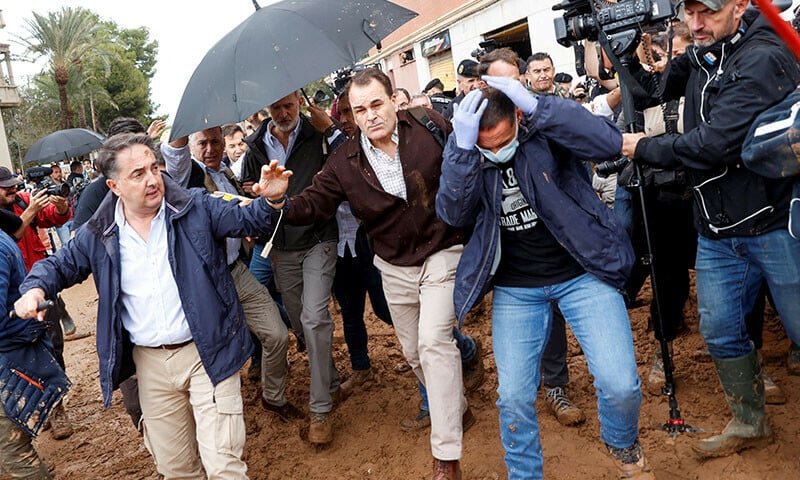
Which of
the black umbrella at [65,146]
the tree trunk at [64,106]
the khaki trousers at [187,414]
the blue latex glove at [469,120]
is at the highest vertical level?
the tree trunk at [64,106]

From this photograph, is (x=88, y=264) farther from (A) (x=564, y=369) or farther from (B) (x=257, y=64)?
(A) (x=564, y=369)

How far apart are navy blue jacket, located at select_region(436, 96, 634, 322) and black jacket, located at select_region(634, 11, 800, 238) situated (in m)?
0.32

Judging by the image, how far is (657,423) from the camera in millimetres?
3857

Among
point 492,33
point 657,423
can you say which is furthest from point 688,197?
point 492,33

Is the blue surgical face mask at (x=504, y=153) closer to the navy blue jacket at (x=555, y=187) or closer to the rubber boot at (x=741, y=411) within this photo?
the navy blue jacket at (x=555, y=187)

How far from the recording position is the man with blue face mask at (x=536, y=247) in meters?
2.85

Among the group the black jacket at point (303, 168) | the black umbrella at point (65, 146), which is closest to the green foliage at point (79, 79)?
the black umbrella at point (65, 146)

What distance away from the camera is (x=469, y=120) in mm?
2838

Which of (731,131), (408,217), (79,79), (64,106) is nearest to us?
(731,131)

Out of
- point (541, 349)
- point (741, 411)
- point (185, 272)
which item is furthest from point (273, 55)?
point (741, 411)

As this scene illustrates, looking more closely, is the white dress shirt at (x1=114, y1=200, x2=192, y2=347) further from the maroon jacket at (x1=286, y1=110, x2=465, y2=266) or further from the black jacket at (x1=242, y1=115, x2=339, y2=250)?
the black jacket at (x1=242, y1=115, x2=339, y2=250)

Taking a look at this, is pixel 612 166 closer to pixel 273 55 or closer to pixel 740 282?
pixel 740 282

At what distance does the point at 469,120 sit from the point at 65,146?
10345 millimetres

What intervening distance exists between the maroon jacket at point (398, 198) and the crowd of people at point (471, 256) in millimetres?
12
